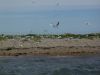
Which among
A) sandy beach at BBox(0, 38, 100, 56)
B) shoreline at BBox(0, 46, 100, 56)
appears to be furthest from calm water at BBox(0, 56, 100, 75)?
sandy beach at BBox(0, 38, 100, 56)

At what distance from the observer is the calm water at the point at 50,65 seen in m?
36.9

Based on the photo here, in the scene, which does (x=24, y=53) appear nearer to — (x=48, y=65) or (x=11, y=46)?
(x=11, y=46)

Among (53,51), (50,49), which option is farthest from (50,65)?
(50,49)

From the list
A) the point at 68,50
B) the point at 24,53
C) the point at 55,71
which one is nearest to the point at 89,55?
the point at 68,50

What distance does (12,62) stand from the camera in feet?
142

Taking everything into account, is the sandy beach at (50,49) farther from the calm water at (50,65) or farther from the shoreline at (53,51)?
the calm water at (50,65)

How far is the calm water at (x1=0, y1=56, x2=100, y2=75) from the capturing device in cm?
3688

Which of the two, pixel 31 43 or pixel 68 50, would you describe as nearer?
pixel 68 50

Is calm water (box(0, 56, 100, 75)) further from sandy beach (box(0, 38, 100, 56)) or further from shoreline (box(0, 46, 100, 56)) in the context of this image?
sandy beach (box(0, 38, 100, 56))

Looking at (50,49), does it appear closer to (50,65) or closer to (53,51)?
(53,51)

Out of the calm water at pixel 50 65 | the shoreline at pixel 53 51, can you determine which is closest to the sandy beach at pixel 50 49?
the shoreline at pixel 53 51

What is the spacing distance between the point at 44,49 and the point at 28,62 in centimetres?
619

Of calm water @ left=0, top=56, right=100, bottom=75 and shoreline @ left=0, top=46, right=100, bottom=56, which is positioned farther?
shoreline @ left=0, top=46, right=100, bottom=56

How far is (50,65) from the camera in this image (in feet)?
134
